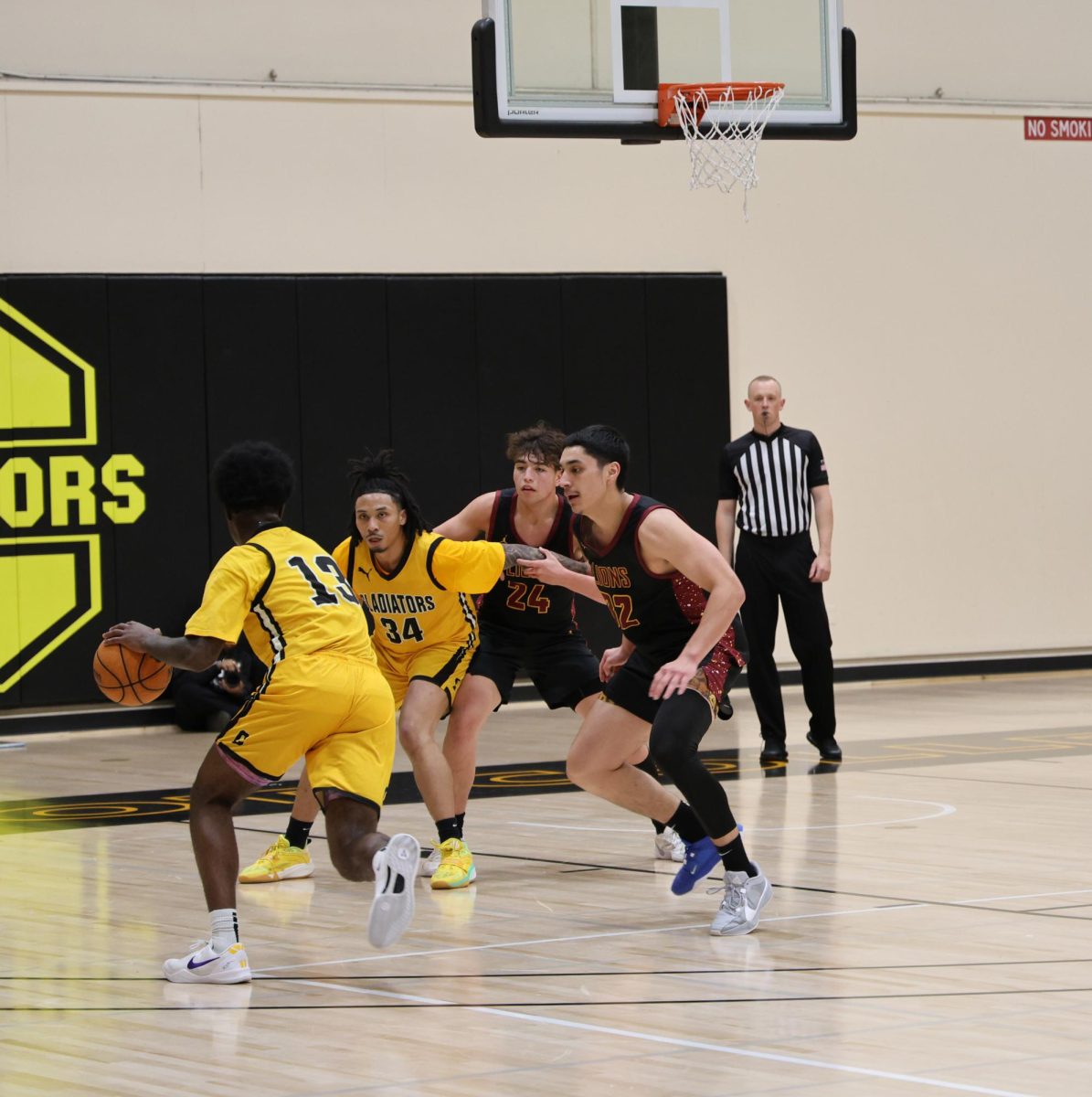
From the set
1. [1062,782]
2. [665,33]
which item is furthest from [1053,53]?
[1062,782]

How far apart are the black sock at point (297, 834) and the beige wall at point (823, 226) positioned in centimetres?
685

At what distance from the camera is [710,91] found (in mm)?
10969

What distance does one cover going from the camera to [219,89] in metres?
13.8

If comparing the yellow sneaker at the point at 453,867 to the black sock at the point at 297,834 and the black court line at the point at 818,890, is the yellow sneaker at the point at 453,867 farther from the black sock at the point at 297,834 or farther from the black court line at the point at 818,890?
the black sock at the point at 297,834

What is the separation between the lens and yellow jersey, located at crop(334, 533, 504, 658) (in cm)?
680

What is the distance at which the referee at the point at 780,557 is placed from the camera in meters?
10.8

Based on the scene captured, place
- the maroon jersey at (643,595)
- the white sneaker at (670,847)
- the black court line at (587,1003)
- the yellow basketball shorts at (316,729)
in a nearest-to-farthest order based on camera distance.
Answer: the black court line at (587,1003) → the yellow basketball shorts at (316,729) → the maroon jersey at (643,595) → the white sneaker at (670,847)

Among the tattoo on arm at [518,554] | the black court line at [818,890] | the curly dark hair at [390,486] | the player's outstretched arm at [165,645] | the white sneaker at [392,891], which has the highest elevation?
the curly dark hair at [390,486]

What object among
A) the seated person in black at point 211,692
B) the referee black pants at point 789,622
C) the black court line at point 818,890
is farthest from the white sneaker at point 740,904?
the seated person in black at point 211,692

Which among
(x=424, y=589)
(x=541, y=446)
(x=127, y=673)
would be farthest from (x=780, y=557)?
(x=127, y=673)

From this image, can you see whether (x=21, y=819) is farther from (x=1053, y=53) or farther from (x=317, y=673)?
(x=1053, y=53)

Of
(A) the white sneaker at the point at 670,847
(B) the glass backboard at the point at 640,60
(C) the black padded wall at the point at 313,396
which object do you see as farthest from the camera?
(C) the black padded wall at the point at 313,396

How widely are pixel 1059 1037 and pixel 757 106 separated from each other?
7.32 metres

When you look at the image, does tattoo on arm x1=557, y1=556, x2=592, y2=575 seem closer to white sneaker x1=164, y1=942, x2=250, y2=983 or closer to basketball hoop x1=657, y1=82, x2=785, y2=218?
white sneaker x1=164, y1=942, x2=250, y2=983
